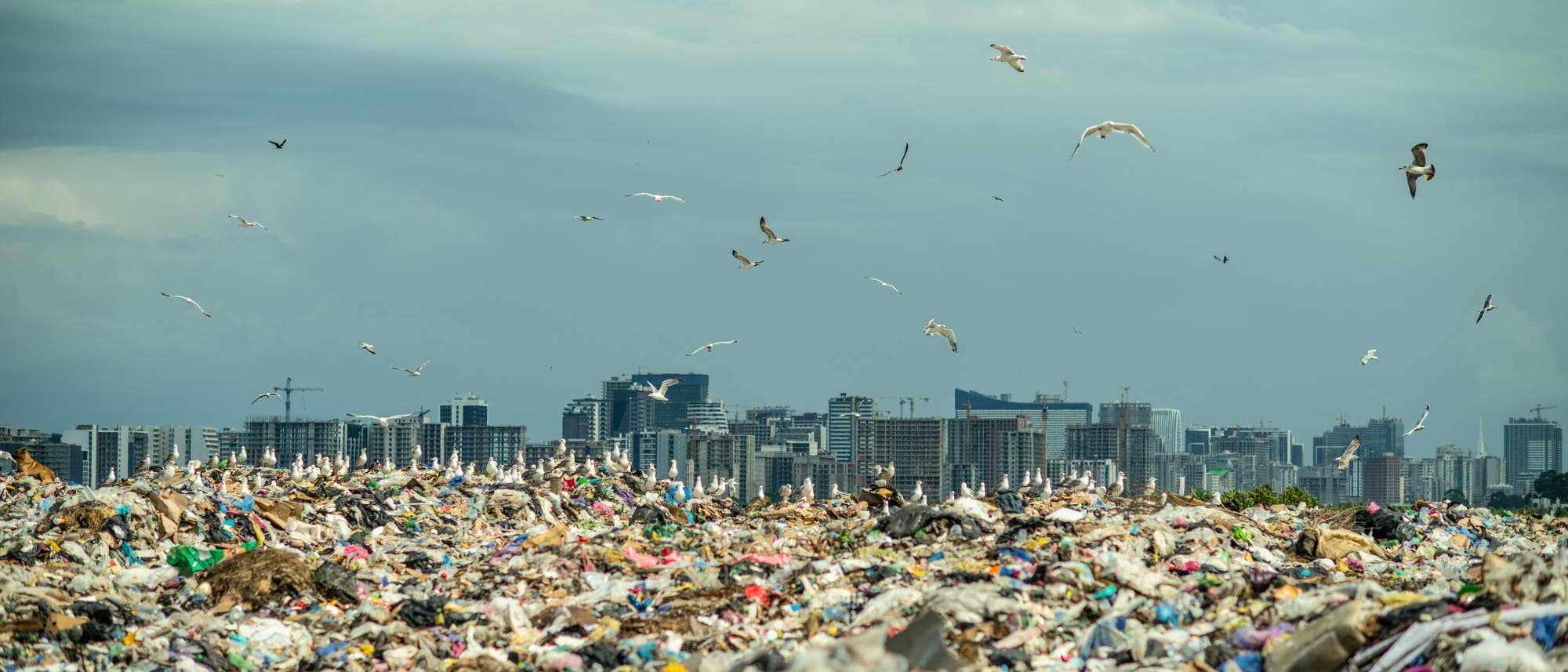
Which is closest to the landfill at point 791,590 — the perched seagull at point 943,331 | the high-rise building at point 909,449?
the perched seagull at point 943,331

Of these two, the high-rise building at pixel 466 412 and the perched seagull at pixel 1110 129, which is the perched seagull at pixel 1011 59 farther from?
the high-rise building at pixel 466 412

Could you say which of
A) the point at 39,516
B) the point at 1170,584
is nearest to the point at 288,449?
the point at 39,516

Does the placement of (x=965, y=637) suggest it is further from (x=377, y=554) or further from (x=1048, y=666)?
(x=377, y=554)

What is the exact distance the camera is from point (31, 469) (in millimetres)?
28281

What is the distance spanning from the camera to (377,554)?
17.5 meters

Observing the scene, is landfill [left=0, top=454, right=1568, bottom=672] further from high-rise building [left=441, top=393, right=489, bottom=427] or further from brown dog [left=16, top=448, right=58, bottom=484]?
high-rise building [left=441, top=393, right=489, bottom=427]

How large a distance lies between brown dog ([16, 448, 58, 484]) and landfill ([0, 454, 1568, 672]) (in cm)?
683

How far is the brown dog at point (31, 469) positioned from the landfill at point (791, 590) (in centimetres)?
683

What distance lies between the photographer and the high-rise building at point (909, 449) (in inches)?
6599

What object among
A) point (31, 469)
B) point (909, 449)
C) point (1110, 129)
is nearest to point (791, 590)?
point (1110, 129)

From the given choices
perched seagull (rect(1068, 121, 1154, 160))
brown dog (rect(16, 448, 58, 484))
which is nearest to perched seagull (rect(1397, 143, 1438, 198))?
perched seagull (rect(1068, 121, 1154, 160))

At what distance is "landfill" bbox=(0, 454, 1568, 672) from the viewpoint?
10586mm

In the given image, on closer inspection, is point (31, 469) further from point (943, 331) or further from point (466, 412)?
point (466, 412)

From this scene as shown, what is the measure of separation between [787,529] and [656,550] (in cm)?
221
